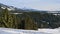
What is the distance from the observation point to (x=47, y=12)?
21938 millimetres

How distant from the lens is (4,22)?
802 cm

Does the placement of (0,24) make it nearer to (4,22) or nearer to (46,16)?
(4,22)

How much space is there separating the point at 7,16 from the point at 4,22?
2.86 feet

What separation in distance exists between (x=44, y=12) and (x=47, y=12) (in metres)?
0.46

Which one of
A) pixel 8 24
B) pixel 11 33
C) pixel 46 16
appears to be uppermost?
pixel 11 33

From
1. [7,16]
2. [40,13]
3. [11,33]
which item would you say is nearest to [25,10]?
[40,13]

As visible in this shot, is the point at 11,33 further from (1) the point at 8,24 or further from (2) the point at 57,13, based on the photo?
(2) the point at 57,13

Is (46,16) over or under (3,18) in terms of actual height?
under

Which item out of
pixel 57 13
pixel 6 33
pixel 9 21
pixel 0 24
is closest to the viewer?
pixel 6 33

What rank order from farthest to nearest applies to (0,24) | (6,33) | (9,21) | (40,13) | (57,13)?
(40,13) < (57,13) < (9,21) < (0,24) < (6,33)

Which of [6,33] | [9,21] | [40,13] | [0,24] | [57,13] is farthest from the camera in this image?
[40,13]

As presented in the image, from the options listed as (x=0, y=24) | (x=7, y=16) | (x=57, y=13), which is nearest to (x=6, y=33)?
(x=0, y=24)

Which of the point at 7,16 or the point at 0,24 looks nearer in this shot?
the point at 0,24

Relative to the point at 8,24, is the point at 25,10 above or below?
below
